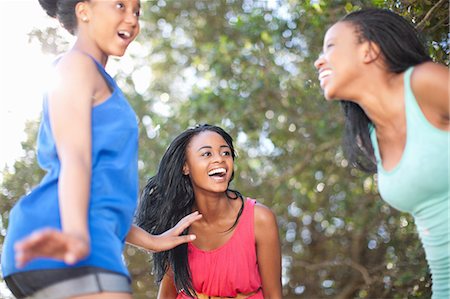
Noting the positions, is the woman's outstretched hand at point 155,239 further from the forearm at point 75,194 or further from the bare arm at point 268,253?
the forearm at point 75,194

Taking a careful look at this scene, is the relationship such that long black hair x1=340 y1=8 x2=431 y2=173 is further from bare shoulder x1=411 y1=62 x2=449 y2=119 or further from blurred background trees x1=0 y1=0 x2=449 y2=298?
blurred background trees x1=0 y1=0 x2=449 y2=298

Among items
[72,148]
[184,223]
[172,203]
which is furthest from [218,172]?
[72,148]

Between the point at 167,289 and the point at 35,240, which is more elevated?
the point at 35,240

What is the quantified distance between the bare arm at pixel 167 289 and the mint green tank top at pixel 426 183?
1.78 metres

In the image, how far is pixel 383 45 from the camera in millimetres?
2881

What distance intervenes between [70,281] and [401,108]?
131cm

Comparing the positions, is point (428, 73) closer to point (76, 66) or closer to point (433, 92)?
point (433, 92)

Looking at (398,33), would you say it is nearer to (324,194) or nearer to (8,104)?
(8,104)

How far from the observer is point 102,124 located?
2.48m

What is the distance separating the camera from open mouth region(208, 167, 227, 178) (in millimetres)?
4168

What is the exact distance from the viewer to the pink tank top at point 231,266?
4.13m

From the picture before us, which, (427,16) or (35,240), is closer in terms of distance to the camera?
(35,240)

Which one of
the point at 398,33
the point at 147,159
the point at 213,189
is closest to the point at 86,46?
the point at 398,33

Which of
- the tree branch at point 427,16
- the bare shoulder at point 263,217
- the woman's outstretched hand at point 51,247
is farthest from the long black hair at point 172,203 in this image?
the woman's outstretched hand at point 51,247
